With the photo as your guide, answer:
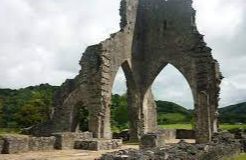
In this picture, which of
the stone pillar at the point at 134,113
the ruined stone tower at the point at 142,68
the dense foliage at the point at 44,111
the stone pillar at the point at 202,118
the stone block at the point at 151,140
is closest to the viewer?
the stone block at the point at 151,140

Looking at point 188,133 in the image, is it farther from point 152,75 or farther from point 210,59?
point 210,59

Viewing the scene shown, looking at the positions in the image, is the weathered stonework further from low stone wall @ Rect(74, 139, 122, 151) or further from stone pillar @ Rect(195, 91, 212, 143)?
stone pillar @ Rect(195, 91, 212, 143)

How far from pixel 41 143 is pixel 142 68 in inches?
574

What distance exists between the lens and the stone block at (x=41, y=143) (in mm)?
21406

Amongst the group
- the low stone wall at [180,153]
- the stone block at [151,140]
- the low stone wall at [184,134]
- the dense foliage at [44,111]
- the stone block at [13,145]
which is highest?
the dense foliage at [44,111]

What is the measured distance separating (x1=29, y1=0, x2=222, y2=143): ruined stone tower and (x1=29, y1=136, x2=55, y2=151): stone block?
6.08m

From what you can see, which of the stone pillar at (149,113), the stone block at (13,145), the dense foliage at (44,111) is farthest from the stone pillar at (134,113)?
the stone block at (13,145)

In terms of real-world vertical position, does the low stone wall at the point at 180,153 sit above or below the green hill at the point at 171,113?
below

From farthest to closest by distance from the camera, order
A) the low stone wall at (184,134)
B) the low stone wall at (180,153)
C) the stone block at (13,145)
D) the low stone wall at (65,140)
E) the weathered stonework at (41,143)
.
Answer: the low stone wall at (184,134), the low stone wall at (65,140), the weathered stonework at (41,143), the stone block at (13,145), the low stone wall at (180,153)

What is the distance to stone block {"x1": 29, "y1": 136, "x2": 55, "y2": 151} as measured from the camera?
21406 mm

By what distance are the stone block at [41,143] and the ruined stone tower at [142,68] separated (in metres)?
6.08

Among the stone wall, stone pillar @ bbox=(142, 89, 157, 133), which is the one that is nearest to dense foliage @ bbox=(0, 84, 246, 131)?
stone pillar @ bbox=(142, 89, 157, 133)

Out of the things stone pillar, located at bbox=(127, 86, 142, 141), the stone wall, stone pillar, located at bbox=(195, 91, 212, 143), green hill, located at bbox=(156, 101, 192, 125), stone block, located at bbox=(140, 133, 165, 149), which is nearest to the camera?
the stone wall

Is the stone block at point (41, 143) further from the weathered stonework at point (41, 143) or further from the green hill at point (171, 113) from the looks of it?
the green hill at point (171, 113)
